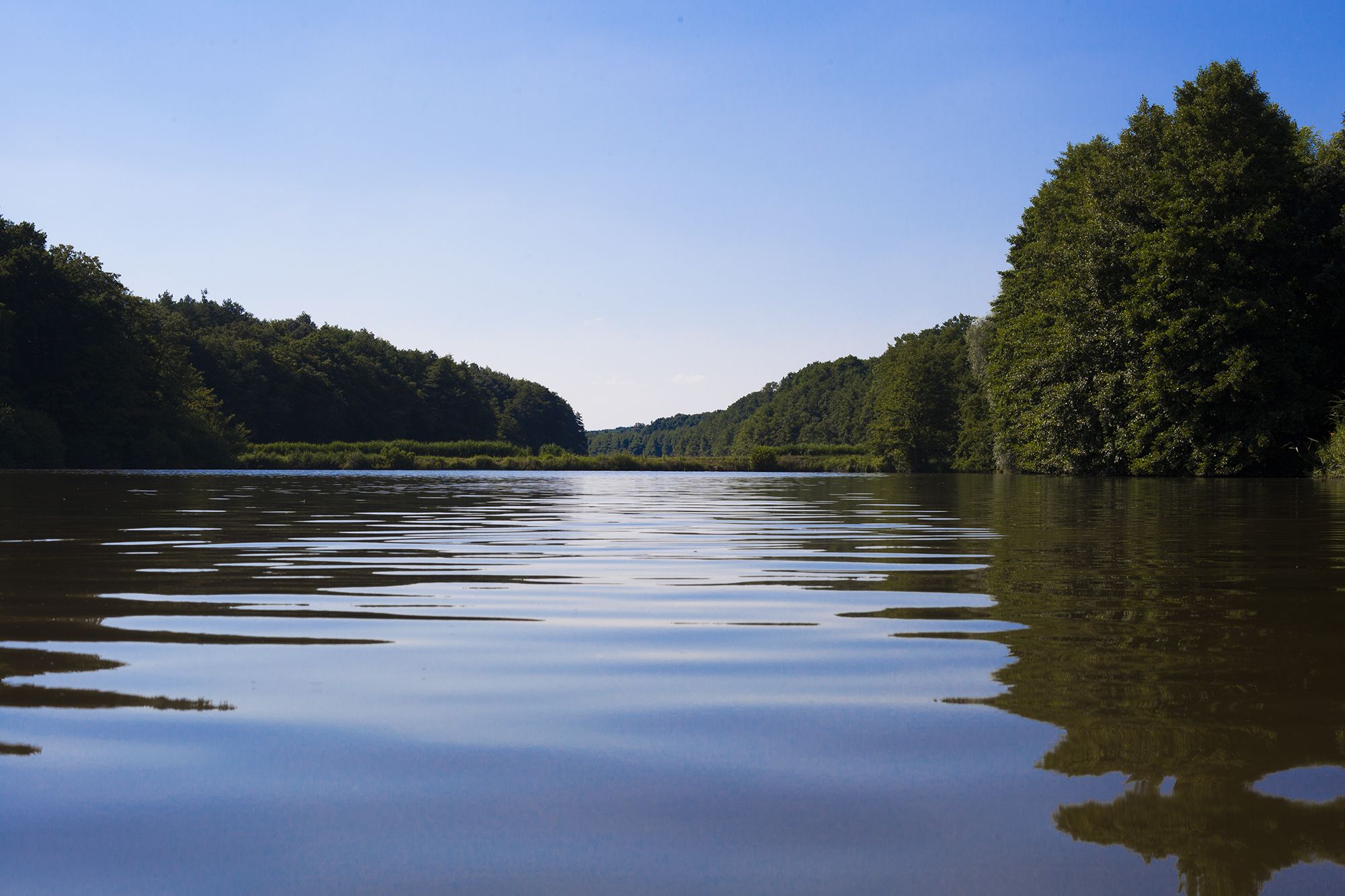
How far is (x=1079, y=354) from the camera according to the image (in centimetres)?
3997

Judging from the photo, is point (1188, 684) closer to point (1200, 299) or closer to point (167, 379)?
point (1200, 299)

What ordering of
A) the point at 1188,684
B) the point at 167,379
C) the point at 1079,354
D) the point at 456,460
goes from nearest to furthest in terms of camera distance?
the point at 1188,684 < the point at 1079,354 < the point at 167,379 < the point at 456,460

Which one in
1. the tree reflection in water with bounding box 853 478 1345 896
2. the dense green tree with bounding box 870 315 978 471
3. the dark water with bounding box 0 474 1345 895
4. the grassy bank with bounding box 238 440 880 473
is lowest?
the dark water with bounding box 0 474 1345 895

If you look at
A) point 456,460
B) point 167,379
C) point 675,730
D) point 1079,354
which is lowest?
point 675,730

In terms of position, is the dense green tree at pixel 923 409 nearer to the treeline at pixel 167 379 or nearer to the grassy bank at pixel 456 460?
the grassy bank at pixel 456 460

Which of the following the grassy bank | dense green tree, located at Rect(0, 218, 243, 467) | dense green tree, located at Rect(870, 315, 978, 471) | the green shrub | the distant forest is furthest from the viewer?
dense green tree, located at Rect(870, 315, 978, 471)

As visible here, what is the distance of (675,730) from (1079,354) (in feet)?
133

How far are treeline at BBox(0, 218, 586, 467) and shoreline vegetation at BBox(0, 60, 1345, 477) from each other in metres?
0.17

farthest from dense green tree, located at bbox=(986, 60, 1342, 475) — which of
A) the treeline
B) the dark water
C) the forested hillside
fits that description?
the forested hillside

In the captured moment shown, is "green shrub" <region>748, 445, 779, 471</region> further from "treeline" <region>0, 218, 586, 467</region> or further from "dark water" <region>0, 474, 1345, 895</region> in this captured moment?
"dark water" <region>0, 474, 1345, 895</region>

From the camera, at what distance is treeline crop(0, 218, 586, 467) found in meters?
56.9

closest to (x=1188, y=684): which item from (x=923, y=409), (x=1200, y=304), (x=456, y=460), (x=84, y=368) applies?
(x=1200, y=304)

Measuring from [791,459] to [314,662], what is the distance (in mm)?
76751

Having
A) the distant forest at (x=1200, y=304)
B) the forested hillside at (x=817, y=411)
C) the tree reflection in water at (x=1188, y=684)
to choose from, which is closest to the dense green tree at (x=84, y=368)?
the distant forest at (x=1200, y=304)
